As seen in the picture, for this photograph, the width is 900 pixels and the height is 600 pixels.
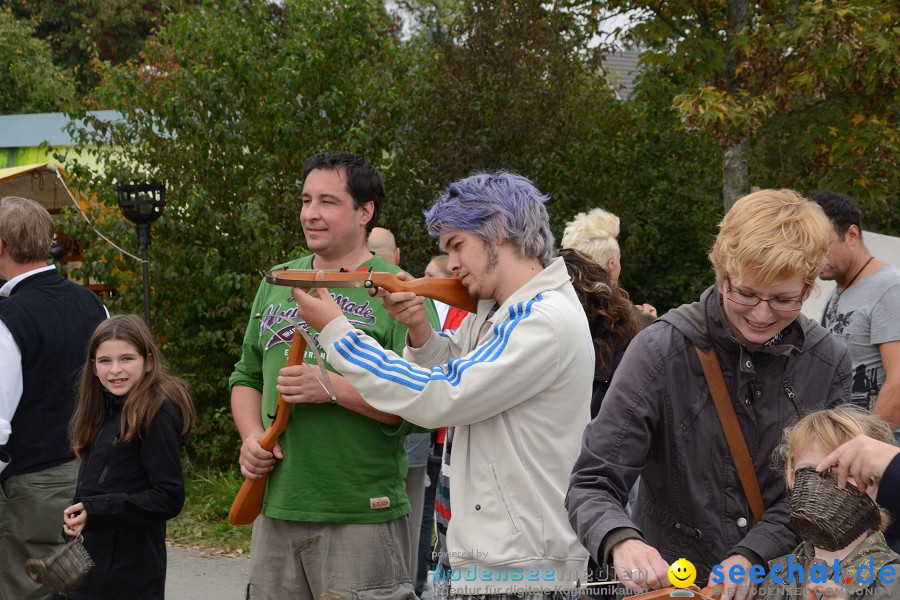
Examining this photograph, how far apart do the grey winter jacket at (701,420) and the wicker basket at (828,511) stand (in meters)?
0.35

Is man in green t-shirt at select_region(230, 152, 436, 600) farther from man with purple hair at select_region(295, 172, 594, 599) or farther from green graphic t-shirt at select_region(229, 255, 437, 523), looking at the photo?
man with purple hair at select_region(295, 172, 594, 599)

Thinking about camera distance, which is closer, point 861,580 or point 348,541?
point 861,580

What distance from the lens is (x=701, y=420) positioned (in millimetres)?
2727

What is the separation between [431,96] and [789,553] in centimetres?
827

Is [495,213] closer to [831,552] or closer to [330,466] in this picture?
[330,466]

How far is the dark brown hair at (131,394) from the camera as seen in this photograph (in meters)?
4.11

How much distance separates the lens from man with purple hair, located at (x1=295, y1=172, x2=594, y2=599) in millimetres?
2945

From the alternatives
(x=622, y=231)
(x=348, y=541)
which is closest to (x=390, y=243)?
(x=348, y=541)

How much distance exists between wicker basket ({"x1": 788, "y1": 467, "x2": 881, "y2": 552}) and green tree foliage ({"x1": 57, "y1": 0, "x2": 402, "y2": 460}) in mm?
7034

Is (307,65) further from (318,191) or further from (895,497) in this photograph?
(895,497)

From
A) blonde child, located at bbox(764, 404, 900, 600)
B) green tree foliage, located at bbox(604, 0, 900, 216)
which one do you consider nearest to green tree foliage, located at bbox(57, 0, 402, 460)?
green tree foliage, located at bbox(604, 0, 900, 216)

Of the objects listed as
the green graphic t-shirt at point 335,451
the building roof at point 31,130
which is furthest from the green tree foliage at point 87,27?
the green graphic t-shirt at point 335,451

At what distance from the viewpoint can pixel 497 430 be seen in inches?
119

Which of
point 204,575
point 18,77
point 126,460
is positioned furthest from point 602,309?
point 18,77
